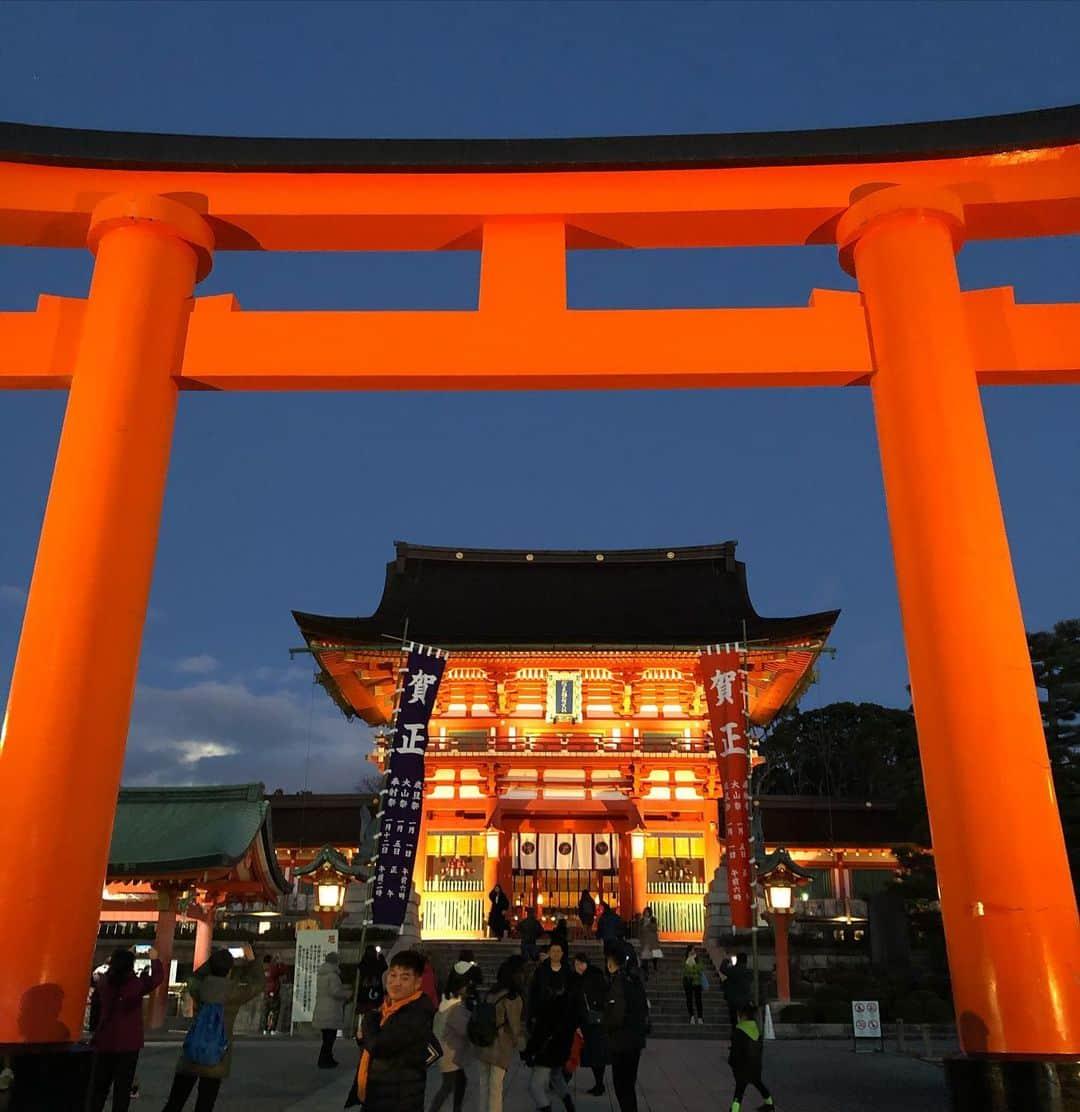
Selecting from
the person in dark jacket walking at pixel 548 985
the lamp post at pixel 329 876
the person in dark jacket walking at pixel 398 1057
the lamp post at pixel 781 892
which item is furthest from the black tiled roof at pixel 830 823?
the person in dark jacket walking at pixel 398 1057

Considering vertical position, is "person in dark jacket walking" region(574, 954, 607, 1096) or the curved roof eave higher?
the curved roof eave

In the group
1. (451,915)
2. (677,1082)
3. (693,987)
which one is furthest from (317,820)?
(677,1082)

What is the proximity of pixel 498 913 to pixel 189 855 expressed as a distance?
7.83 meters

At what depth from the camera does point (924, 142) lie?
6.96m

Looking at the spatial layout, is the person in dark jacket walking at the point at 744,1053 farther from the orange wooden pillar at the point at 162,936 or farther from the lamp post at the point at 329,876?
the lamp post at the point at 329,876


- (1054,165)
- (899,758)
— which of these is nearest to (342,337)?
(1054,165)

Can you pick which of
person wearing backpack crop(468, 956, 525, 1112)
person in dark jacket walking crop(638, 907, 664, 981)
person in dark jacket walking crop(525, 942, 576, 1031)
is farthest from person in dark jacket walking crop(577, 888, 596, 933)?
person wearing backpack crop(468, 956, 525, 1112)

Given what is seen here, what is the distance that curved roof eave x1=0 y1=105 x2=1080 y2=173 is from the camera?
22.8 ft

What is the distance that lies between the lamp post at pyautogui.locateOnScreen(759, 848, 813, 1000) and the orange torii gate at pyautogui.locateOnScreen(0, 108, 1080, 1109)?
13.6 metres

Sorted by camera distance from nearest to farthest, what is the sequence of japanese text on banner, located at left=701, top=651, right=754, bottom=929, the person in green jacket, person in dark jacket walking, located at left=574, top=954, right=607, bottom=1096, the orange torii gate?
the orange torii gate → person in dark jacket walking, located at left=574, top=954, right=607, bottom=1096 → the person in green jacket → japanese text on banner, located at left=701, top=651, right=754, bottom=929

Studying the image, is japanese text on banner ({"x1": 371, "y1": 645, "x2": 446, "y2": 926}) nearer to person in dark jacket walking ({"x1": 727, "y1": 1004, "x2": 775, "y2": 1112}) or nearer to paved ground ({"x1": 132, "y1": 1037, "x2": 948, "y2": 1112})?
paved ground ({"x1": 132, "y1": 1037, "x2": 948, "y2": 1112})

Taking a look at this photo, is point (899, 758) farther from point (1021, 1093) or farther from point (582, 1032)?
point (1021, 1093)

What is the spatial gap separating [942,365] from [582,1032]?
23.0 ft

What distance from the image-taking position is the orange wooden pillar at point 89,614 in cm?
551
